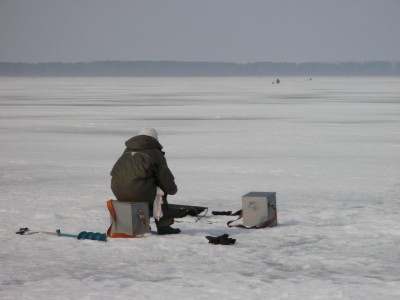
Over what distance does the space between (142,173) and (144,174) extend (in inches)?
1.1

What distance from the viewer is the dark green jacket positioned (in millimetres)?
9789

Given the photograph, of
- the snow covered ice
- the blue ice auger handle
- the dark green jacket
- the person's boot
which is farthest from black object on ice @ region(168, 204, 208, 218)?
the blue ice auger handle

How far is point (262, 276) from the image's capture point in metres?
8.00

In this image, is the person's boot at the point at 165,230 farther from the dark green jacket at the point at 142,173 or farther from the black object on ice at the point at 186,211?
the black object on ice at the point at 186,211

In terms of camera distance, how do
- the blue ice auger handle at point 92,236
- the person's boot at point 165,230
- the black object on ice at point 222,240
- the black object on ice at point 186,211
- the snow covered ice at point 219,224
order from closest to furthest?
the snow covered ice at point 219,224 → the black object on ice at point 222,240 → the blue ice auger handle at point 92,236 → the person's boot at point 165,230 → the black object on ice at point 186,211

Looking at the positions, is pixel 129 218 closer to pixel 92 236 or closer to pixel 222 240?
pixel 92 236

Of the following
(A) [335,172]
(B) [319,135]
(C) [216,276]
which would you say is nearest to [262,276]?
(C) [216,276]

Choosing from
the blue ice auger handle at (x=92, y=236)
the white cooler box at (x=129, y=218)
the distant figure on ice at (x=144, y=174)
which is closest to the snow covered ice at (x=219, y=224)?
the blue ice auger handle at (x=92, y=236)

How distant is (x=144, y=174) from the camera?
9766 millimetres

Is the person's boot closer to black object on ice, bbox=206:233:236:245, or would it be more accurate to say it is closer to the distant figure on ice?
the distant figure on ice

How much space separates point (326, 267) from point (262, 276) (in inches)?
31.3

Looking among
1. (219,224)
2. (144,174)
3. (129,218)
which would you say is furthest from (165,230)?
(219,224)

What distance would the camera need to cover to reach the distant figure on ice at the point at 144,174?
980 centimetres

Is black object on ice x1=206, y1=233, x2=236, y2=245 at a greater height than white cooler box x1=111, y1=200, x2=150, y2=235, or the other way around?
white cooler box x1=111, y1=200, x2=150, y2=235
